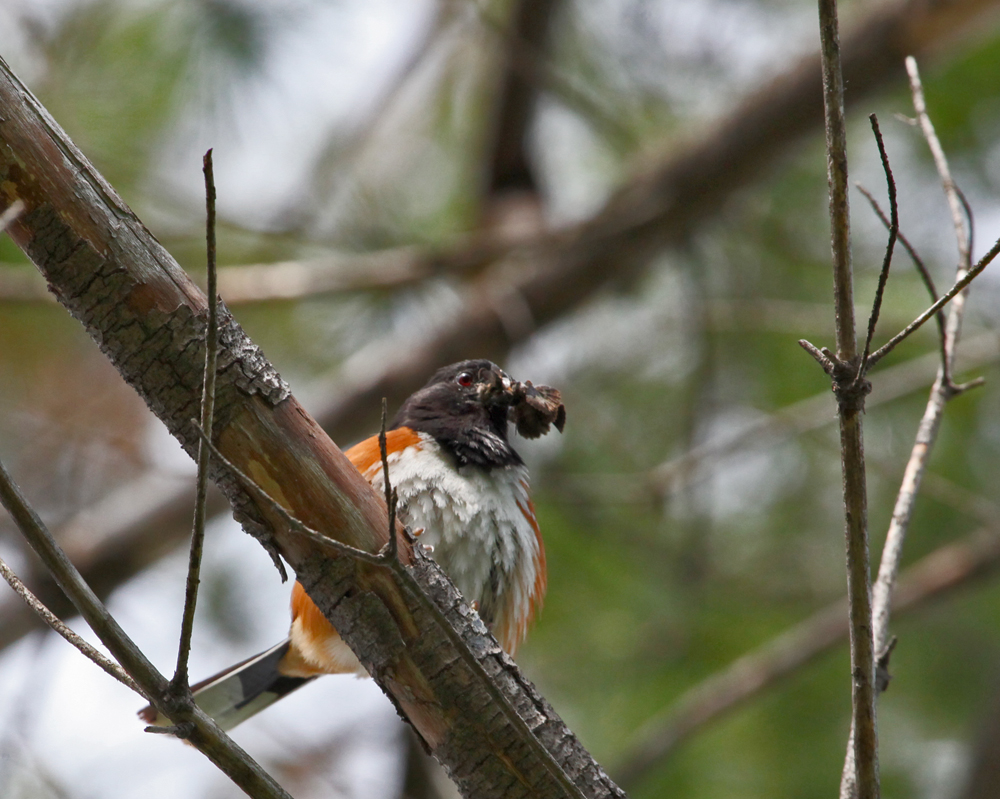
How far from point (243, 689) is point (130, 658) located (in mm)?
2058

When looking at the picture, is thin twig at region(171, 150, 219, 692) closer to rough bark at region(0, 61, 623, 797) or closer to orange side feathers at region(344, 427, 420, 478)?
rough bark at region(0, 61, 623, 797)

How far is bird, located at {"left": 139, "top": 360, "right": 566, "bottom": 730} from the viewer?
264 cm

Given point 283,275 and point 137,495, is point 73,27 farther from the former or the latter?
point 137,495

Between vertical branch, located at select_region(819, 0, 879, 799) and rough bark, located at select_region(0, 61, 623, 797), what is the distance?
498mm

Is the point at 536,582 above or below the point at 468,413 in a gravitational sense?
below

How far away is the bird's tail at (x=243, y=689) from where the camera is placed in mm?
3289

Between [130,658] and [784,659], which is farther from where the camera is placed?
[784,659]

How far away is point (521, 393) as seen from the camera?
3016mm

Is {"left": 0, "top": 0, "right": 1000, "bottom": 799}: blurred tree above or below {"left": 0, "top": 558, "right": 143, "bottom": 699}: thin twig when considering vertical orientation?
above

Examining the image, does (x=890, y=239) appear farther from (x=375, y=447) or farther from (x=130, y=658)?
(x=375, y=447)

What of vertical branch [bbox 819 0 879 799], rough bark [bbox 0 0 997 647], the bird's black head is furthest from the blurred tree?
vertical branch [bbox 819 0 879 799]

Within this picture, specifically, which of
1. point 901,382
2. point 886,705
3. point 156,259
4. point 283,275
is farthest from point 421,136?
point 156,259

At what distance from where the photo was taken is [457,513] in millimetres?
2650

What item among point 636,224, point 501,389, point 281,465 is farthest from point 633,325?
point 281,465
